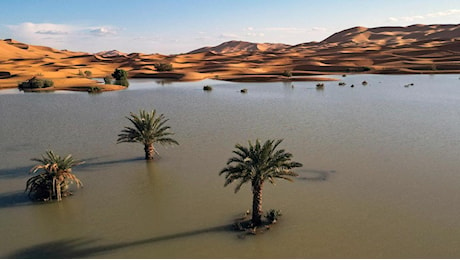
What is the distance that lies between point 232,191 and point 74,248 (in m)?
8.00

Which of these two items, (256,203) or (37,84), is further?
(37,84)

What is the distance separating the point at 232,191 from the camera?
1914cm

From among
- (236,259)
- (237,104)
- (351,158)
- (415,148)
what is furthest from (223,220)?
(237,104)

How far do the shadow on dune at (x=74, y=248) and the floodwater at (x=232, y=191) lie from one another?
0.14 feet

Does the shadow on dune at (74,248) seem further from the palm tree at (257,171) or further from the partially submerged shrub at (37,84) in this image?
the partially submerged shrub at (37,84)

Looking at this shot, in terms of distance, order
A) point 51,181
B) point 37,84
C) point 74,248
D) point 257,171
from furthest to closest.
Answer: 1. point 37,84
2. point 51,181
3. point 257,171
4. point 74,248

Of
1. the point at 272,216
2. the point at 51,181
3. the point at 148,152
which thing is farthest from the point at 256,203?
the point at 148,152

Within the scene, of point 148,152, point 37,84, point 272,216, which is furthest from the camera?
point 37,84

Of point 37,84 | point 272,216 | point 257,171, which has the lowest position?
point 272,216

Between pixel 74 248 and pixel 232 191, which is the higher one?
pixel 232 191

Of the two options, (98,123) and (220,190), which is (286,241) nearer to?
(220,190)

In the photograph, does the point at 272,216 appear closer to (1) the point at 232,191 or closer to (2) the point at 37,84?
(1) the point at 232,191

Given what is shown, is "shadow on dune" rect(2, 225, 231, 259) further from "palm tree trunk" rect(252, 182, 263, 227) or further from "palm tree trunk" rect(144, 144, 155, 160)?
"palm tree trunk" rect(144, 144, 155, 160)

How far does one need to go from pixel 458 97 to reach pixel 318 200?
138 feet
